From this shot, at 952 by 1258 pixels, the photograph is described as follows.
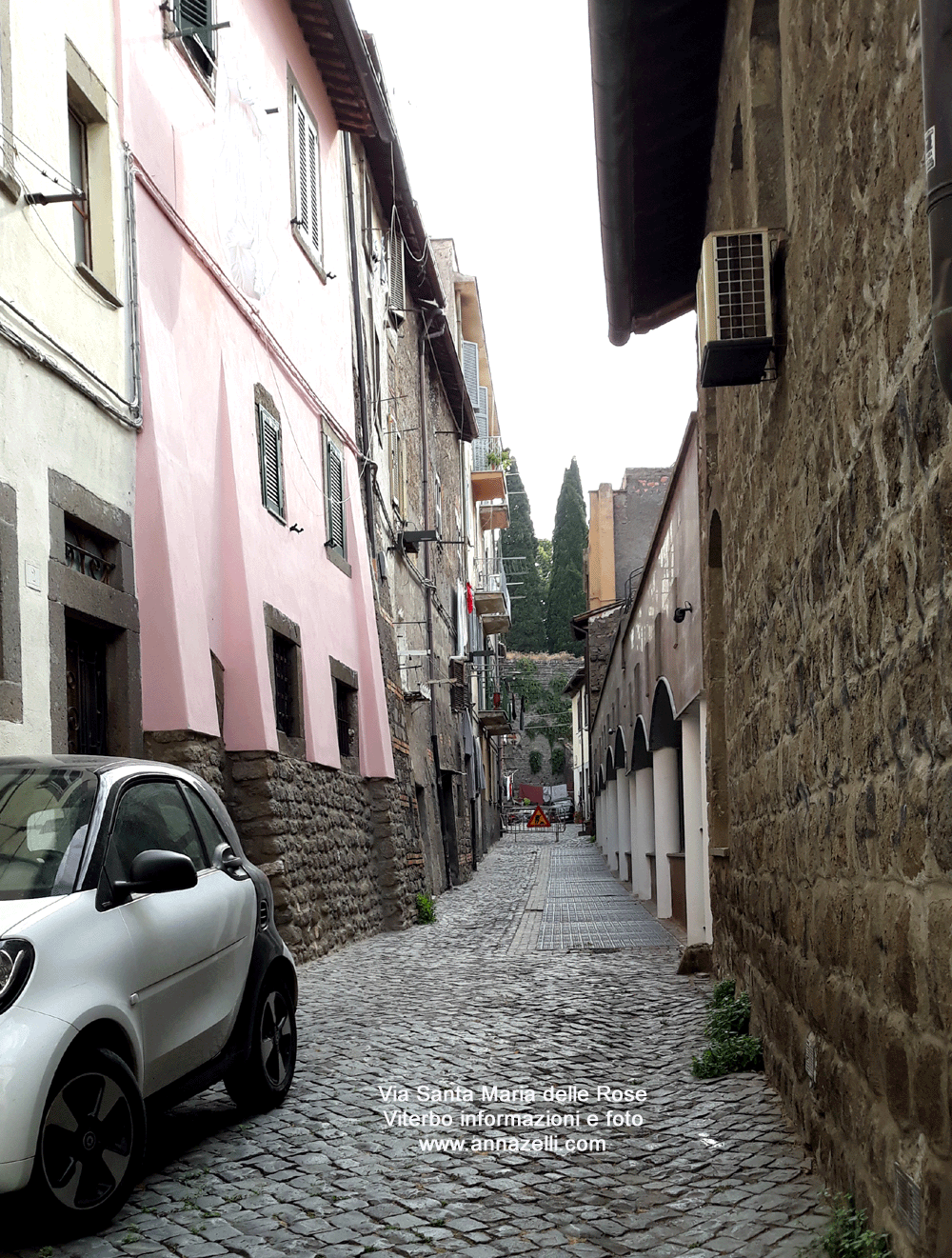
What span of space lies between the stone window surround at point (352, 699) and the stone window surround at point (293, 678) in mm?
1527

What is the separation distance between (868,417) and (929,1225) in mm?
2093

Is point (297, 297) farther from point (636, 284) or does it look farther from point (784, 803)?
point (784, 803)

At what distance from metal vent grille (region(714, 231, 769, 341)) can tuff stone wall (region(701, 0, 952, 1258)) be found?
0.36 feet

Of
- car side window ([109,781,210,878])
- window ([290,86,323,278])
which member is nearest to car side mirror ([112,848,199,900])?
car side window ([109,781,210,878])

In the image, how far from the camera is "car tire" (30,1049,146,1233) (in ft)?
13.0

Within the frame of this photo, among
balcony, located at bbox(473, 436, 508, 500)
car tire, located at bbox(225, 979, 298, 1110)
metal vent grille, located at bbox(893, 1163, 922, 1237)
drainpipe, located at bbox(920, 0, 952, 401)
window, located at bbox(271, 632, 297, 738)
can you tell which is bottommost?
car tire, located at bbox(225, 979, 298, 1110)

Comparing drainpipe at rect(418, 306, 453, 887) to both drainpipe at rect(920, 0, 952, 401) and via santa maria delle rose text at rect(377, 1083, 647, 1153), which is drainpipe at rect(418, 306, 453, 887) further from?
drainpipe at rect(920, 0, 952, 401)

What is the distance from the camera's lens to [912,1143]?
10.6 feet

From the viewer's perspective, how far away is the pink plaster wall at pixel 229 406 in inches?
407

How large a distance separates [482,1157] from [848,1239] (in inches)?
77.6

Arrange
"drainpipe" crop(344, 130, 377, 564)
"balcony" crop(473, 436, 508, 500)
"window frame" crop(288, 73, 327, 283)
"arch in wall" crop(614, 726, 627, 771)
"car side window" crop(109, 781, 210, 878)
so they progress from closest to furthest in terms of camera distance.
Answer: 1. "car side window" crop(109, 781, 210, 878)
2. "window frame" crop(288, 73, 327, 283)
3. "drainpipe" crop(344, 130, 377, 564)
4. "arch in wall" crop(614, 726, 627, 771)
5. "balcony" crop(473, 436, 508, 500)

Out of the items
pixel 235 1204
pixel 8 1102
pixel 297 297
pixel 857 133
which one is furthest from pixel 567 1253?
pixel 297 297

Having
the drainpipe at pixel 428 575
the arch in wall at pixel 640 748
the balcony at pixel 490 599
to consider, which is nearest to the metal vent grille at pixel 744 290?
the arch in wall at pixel 640 748

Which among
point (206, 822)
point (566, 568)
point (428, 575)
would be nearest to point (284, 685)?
point (206, 822)
